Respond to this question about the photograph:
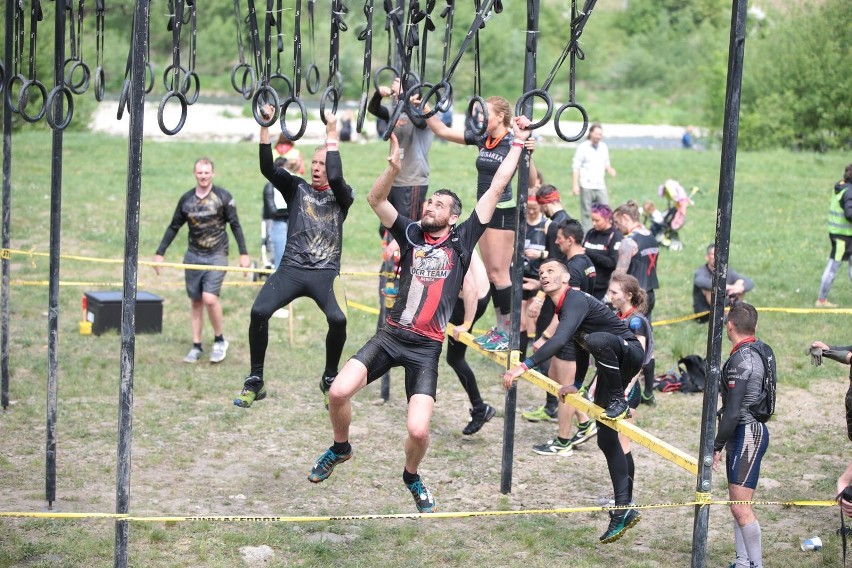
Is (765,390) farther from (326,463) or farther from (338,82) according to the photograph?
(338,82)

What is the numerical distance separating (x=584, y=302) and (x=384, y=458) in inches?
94.5

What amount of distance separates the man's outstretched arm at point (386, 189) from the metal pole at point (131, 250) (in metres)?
1.50

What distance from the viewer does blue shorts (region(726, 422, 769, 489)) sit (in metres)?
6.36

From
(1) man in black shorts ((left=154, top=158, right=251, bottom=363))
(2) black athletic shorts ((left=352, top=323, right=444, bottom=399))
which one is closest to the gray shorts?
(1) man in black shorts ((left=154, top=158, right=251, bottom=363))

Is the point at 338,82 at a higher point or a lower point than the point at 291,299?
higher

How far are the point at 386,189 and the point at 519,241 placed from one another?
1.24 metres

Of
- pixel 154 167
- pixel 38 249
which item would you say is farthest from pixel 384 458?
pixel 154 167

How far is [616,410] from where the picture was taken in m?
6.84

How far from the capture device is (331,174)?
7004 mm

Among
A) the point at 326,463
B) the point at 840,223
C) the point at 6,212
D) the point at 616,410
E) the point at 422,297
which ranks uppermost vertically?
the point at 840,223

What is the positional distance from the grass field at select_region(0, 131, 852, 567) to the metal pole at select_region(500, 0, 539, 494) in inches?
12.2

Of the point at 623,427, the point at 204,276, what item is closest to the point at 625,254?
the point at 623,427

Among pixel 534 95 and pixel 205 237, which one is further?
pixel 205 237

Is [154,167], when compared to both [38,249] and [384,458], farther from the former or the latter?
[384,458]
